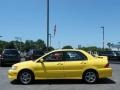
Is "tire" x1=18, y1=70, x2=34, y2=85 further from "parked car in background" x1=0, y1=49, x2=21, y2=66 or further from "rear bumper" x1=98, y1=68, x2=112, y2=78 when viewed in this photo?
"parked car in background" x1=0, y1=49, x2=21, y2=66

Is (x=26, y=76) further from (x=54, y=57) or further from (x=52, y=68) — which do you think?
(x=54, y=57)

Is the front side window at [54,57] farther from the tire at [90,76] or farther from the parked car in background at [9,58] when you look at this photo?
the parked car in background at [9,58]

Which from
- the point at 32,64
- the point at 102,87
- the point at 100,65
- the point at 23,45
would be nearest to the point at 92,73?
the point at 100,65

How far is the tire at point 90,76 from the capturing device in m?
16.1

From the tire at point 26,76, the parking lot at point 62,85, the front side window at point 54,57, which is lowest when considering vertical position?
the parking lot at point 62,85

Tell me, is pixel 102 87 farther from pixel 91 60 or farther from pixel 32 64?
pixel 32 64

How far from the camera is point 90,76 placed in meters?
16.1

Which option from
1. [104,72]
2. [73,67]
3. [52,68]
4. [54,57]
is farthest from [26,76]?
[104,72]

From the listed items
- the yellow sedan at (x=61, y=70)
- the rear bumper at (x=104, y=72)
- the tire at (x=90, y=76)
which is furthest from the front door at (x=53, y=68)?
the rear bumper at (x=104, y=72)

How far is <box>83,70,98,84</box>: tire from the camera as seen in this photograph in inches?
633

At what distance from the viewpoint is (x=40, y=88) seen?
1438 centimetres

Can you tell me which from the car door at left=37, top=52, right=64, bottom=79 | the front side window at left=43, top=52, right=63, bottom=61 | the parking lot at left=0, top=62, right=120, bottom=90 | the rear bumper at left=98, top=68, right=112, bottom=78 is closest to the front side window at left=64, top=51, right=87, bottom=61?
the front side window at left=43, top=52, right=63, bottom=61

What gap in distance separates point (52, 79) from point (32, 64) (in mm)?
1405

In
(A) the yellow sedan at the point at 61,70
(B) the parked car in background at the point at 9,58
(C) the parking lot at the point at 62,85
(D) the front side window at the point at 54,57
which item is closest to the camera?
(C) the parking lot at the point at 62,85
